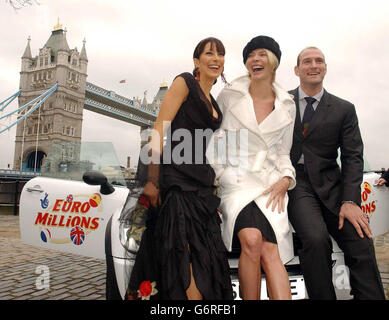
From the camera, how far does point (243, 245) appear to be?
1832 millimetres

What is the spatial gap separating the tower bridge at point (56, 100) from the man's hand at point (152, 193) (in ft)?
201

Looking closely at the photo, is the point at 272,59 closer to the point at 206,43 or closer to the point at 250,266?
the point at 206,43

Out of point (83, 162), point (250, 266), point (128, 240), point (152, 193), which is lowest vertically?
point (250, 266)

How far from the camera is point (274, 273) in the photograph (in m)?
1.77

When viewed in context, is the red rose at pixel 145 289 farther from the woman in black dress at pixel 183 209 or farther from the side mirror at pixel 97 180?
the side mirror at pixel 97 180

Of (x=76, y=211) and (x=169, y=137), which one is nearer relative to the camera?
(x=169, y=137)

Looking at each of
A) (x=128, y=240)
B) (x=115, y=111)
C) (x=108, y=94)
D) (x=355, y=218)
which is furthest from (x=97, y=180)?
(x=115, y=111)

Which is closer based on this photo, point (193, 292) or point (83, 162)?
point (193, 292)

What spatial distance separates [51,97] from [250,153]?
66920 mm

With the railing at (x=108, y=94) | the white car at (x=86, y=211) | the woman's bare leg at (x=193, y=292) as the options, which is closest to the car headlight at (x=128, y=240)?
the white car at (x=86, y=211)

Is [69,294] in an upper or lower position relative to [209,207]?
lower
